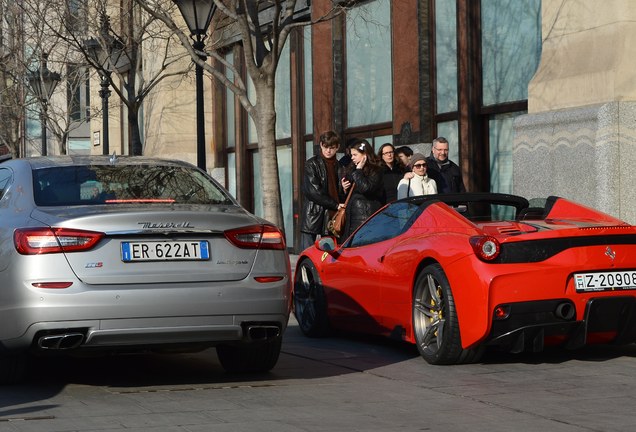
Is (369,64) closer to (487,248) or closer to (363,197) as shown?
(363,197)

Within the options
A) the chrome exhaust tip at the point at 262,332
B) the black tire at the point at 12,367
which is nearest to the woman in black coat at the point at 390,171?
the chrome exhaust tip at the point at 262,332

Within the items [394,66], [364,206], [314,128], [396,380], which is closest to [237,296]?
[396,380]

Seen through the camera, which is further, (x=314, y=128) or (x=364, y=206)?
(x=314, y=128)

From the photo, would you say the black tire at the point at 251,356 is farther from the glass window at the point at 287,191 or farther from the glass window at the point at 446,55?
the glass window at the point at 287,191

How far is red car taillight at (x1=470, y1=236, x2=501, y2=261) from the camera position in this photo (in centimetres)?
870

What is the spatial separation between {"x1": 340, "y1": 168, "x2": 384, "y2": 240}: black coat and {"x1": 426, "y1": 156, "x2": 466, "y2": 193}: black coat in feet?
4.62

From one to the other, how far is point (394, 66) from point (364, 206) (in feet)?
23.6

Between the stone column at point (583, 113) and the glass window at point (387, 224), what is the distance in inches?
156

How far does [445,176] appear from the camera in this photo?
1435 cm

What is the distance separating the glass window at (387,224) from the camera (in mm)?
10188

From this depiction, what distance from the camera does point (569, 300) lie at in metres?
8.73

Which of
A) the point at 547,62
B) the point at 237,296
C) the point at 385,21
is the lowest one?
the point at 237,296

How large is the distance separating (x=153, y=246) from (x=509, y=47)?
10089 mm

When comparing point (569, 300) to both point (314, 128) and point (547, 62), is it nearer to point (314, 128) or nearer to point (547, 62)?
point (547, 62)
